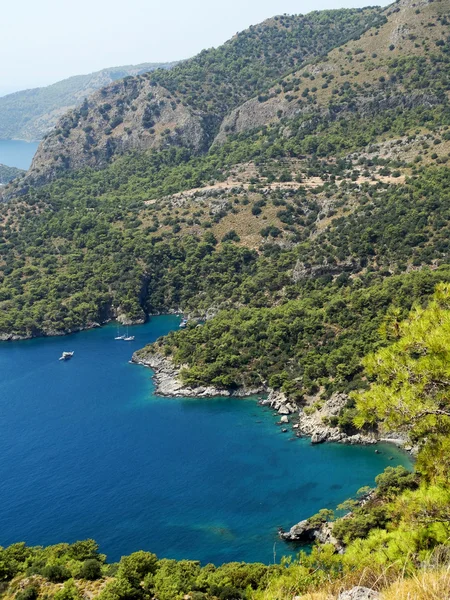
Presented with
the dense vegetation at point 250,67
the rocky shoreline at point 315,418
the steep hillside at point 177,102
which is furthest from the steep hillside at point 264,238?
the dense vegetation at point 250,67

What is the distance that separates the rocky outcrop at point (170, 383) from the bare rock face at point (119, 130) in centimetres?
9578

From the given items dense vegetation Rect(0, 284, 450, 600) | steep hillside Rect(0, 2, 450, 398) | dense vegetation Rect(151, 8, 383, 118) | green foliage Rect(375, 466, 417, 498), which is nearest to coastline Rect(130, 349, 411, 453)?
steep hillside Rect(0, 2, 450, 398)

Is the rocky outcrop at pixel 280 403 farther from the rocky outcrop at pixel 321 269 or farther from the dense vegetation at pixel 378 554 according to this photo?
the rocky outcrop at pixel 321 269

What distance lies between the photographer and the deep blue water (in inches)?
1941

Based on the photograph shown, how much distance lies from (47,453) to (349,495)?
108ft

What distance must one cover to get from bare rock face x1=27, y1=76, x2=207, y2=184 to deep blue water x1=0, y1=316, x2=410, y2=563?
107 metres

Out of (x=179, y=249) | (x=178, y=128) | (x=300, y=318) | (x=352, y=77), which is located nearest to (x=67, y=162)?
(x=178, y=128)

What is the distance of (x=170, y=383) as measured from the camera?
8094 centimetres

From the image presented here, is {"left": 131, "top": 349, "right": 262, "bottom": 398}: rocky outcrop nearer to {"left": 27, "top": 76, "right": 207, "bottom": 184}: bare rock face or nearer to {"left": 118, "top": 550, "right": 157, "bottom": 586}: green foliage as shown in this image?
{"left": 118, "top": 550, "right": 157, "bottom": 586}: green foliage

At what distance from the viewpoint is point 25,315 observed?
108 meters

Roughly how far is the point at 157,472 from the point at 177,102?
141650 mm

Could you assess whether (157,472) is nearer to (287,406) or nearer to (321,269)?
(287,406)

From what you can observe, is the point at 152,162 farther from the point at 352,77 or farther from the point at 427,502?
the point at 427,502

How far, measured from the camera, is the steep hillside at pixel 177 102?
576 ft
